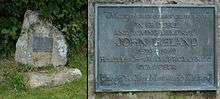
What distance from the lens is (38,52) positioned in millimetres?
11000

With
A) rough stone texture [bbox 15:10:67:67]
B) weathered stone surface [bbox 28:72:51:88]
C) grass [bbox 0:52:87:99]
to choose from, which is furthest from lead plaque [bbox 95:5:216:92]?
rough stone texture [bbox 15:10:67:67]

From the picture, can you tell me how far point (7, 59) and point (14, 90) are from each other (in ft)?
5.41

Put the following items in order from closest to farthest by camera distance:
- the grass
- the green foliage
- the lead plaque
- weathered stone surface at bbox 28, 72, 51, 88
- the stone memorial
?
the lead plaque < the grass < weathered stone surface at bbox 28, 72, 51, 88 < the stone memorial < the green foliage

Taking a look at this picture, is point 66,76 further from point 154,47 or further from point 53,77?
point 154,47

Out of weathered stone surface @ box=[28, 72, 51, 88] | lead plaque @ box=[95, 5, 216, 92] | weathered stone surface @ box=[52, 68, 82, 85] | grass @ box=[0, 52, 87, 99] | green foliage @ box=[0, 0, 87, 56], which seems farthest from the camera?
green foliage @ box=[0, 0, 87, 56]

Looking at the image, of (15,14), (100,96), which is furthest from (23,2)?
(100,96)

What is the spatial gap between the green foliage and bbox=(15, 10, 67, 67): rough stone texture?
0.60 meters

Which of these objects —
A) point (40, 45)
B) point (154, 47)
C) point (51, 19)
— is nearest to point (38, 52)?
point (40, 45)

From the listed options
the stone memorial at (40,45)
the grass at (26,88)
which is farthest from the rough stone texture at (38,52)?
the grass at (26,88)

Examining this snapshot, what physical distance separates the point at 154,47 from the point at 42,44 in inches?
182

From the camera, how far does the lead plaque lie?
6.62 meters

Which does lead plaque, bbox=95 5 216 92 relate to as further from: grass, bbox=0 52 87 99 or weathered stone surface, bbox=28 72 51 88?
weathered stone surface, bbox=28 72 51 88

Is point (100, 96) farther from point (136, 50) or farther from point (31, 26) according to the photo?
point (31, 26)

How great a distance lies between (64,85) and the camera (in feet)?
33.0
